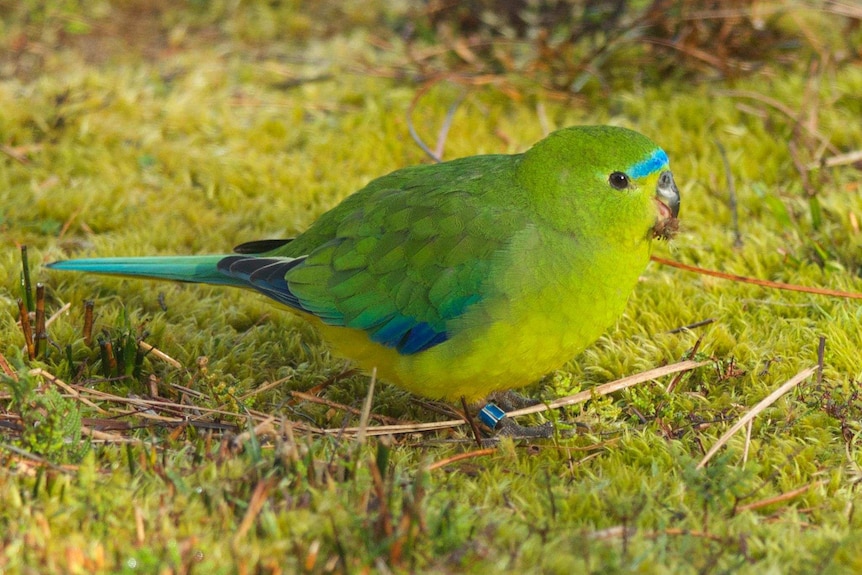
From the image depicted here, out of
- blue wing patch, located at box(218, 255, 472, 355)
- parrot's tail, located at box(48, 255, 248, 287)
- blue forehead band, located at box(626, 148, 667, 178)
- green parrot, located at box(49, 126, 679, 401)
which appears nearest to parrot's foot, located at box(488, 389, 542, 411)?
green parrot, located at box(49, 126, 679, 401)

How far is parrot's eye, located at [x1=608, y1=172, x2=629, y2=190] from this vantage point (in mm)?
3713

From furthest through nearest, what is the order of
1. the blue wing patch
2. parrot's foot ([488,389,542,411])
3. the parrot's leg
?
parrot's foot ([488,389,542,411]) → the blue wing patch → the parrot's leg

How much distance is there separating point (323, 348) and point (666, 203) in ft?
5.71

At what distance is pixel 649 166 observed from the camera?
12.2ft

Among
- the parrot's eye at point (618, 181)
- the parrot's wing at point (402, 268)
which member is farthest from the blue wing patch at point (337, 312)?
the parrot's eye at point (618, 181)

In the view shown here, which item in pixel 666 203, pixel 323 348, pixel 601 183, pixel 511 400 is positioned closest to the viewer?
pixel 601 183

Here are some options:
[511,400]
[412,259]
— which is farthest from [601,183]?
[511,400]

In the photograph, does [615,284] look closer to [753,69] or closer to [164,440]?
[164,440]

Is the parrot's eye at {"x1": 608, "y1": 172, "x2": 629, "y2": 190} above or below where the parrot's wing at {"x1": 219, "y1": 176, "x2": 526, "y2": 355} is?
above

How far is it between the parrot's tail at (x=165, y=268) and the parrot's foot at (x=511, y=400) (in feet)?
4.34

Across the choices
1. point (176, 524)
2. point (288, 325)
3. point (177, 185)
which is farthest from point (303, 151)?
point (176, 524)

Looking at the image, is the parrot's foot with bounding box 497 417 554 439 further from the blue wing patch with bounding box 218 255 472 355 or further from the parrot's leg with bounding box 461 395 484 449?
the blue wing patch with bounding box 218 255 472 355

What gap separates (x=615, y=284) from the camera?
368 cm

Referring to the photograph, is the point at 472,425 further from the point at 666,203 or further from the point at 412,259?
the point at 666,203
